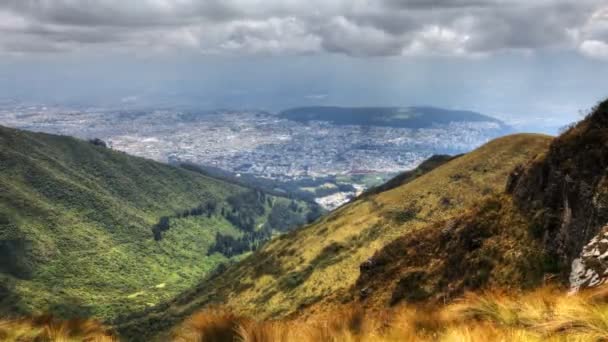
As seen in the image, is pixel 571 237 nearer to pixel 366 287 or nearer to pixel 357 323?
pixel 357 323

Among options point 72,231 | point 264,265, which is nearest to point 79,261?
point 72,231

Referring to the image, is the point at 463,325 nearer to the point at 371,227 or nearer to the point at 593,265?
the point at 593,265

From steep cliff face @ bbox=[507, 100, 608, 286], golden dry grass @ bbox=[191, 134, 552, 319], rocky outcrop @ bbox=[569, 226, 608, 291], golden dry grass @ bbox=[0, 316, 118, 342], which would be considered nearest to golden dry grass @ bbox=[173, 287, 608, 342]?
rocky outcrop @ bbox=[569, 226, 608, 291]

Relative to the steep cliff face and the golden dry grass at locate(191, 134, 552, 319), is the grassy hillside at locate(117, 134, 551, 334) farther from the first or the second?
the steep cliff face

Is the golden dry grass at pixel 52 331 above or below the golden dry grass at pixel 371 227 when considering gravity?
above

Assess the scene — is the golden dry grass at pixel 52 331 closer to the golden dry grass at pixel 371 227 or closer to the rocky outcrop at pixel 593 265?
the rocky outcrop at pixel 593 265

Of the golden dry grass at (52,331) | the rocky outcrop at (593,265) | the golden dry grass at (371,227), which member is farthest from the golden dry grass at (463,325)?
the golden dry grass at (371,227)
